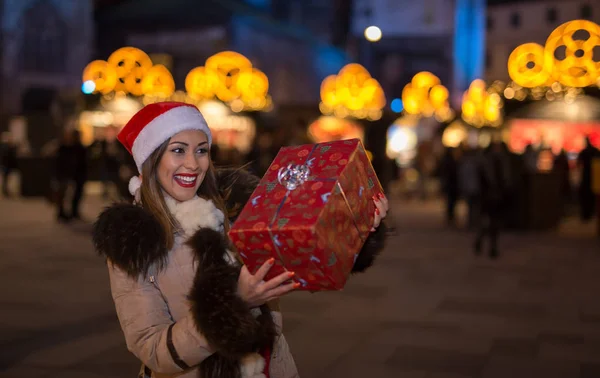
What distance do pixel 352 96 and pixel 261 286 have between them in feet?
96.7

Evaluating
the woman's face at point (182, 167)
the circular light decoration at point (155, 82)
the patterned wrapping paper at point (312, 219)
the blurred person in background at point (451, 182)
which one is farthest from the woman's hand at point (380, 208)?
the circular light decoration at point (155, 82)

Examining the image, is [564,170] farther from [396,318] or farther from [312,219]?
[312,219]

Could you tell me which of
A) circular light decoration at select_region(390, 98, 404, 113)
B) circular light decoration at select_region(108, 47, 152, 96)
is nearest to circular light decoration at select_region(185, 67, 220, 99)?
circular light decoration at select_region(108, 47, 152, 96)

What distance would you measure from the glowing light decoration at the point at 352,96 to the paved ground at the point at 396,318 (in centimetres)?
1935

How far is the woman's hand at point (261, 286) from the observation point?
1.95 m

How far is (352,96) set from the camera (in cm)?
3116

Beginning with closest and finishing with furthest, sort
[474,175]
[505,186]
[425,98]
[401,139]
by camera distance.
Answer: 1. [505,186]
2. [474,175]
3. [425,98]
4. [401,139]

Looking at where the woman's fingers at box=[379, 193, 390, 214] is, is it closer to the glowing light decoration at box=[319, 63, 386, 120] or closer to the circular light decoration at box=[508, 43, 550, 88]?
the circular light decoration at box=[508, 43, 550, 88]

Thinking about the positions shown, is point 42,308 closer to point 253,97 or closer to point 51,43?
point 253,97

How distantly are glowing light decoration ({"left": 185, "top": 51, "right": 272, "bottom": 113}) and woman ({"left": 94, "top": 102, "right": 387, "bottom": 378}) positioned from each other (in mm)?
27096

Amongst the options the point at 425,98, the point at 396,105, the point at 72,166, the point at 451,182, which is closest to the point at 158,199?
the point at 72,166

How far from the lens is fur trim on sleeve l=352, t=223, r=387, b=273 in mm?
2494

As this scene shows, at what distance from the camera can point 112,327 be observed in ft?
21.3

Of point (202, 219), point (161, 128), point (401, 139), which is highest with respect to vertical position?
point (161, 128)
